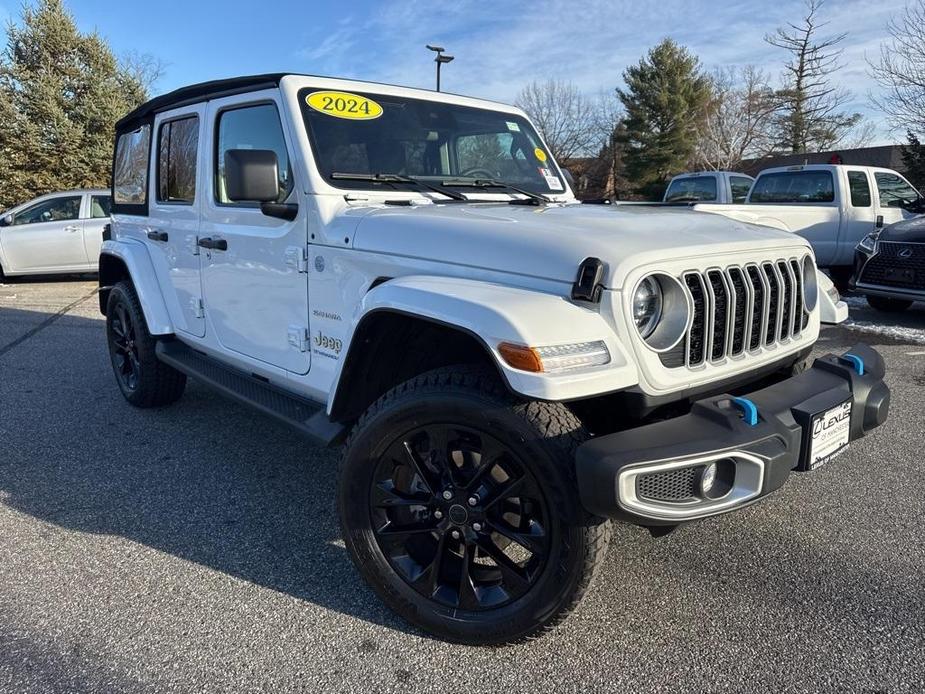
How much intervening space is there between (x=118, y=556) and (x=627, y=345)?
232 centimetres

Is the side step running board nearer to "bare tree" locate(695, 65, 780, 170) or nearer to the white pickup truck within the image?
the white pickup truck

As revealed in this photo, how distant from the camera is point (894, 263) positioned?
7.76 m

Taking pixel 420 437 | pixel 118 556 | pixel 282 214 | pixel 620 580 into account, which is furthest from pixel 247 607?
pixel 282 214

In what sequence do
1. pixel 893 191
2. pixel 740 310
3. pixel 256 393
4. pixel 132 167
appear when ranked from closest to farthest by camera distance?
pixel 740 310
pixel 256 393
pixel 132 167
pixel 893 191

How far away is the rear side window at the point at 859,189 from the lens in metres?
10.1

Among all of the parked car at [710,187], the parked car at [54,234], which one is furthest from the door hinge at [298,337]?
the parked car at [710,187]

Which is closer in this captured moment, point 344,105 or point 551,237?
point 551,237

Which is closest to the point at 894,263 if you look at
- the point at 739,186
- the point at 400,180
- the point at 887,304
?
the point at 887,304

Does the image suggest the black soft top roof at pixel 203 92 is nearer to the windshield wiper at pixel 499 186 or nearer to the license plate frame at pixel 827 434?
the windshield wiper at pixel 499 186

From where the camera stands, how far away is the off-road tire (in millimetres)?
4629

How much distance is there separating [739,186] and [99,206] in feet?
36.7

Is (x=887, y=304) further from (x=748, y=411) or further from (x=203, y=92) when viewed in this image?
(x=203, y=92)

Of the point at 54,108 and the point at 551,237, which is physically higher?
the point at 54,108

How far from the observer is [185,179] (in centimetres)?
406
